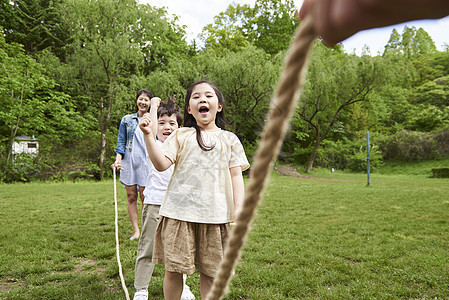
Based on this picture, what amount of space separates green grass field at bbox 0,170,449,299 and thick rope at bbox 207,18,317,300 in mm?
716

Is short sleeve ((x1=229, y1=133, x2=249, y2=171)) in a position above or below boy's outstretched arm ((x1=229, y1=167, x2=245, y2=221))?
above

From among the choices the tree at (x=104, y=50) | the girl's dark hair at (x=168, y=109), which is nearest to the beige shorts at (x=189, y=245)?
the girl's dark hair at (x=168, y=109)

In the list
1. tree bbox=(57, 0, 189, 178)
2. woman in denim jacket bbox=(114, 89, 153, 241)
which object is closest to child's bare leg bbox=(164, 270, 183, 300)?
woman in denim jacket bbox=(114, 89, 153, 241)

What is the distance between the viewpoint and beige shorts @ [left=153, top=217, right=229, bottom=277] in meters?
1.99

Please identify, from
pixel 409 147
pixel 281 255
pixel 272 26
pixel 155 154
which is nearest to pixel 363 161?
pixel 409 147

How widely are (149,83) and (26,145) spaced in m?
8.13

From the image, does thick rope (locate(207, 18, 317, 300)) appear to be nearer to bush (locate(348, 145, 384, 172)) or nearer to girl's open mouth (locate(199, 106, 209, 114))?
girl's open mouth (locate(199, 106, 209, 114))

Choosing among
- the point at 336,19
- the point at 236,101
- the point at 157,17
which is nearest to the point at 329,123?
the point at 236,101

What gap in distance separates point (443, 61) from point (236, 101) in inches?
1173

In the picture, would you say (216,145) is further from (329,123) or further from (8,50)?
(329,123)

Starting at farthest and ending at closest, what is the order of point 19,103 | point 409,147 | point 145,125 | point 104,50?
point 409,147 → point 104,50 → point 19,103 → point 145,125

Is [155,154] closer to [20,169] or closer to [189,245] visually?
[189,245]

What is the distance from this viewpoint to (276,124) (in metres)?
0.51

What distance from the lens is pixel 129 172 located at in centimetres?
444
